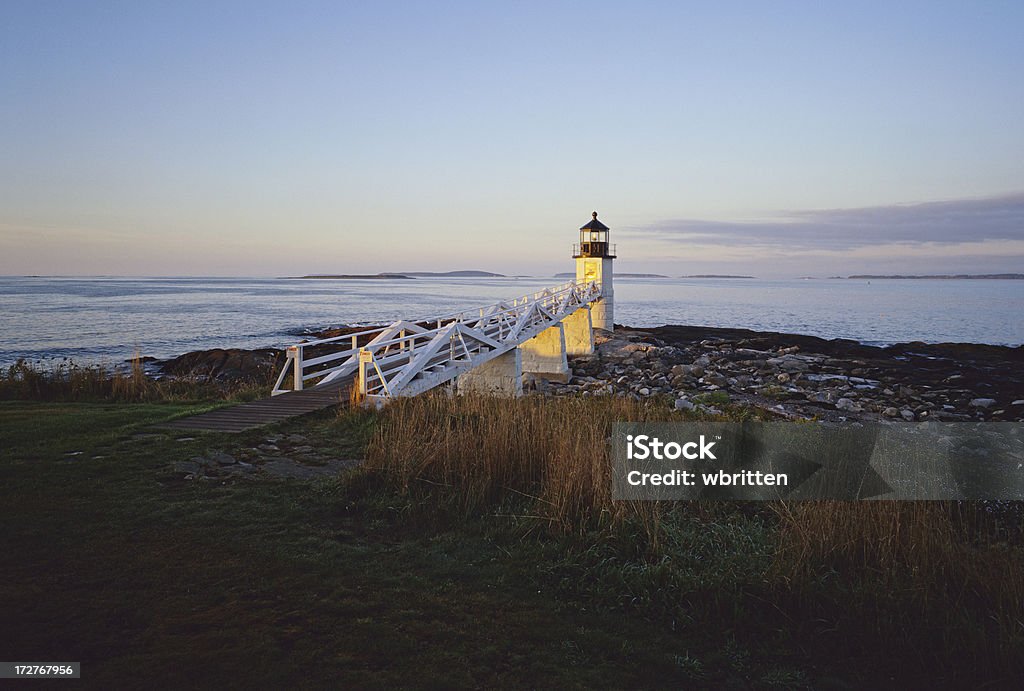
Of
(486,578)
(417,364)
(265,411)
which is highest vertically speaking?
(417,364)

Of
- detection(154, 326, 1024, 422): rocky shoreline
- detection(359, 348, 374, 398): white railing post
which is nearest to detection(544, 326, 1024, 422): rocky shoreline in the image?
detection(154, 326, 1024, 422): rocky shoreline

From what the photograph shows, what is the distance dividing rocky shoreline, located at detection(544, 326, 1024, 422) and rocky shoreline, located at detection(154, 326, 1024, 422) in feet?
0.13

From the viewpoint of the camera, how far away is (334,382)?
1175 cm

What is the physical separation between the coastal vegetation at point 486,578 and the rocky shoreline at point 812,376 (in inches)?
305

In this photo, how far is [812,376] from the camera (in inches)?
891

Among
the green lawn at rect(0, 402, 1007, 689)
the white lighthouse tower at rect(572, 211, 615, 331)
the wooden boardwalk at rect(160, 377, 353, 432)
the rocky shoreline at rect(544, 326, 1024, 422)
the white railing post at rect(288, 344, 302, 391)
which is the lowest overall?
the rocky shoreline at rect(544, 326, 1024, 422)

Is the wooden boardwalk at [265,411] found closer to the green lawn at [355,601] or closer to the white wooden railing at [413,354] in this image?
the white wooden railing at [413,354]

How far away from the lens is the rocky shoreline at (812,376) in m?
16.9

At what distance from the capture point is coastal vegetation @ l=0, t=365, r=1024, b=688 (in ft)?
11.1

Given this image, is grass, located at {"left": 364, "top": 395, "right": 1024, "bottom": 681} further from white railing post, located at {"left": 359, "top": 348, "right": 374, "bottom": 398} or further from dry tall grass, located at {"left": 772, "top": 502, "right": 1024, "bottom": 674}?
white railing post, located at {"left": 359, "top": 348, "right": 374, "bottom": 398}

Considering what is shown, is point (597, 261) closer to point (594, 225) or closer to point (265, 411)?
point (594, 225)

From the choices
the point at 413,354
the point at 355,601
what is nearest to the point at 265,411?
the point at 413,354

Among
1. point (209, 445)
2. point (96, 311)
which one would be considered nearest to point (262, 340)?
point (96, 311)

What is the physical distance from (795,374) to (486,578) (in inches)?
823
